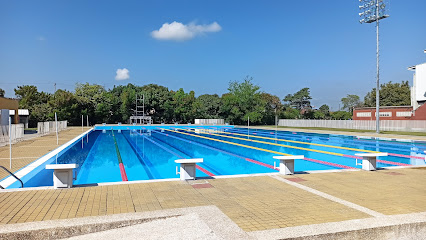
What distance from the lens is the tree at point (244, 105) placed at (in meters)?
43.9

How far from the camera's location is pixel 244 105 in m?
44.4

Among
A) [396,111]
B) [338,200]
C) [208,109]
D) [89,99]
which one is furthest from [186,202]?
[208,109]

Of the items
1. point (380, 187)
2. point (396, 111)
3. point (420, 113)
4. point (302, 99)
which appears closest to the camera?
point (380, 187)

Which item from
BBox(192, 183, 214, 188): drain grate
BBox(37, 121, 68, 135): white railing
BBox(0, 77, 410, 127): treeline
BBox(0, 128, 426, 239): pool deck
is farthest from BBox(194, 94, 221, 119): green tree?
BBox(192, 183, 214, 188): drain grate

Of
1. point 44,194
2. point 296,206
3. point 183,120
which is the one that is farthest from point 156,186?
point 183,120

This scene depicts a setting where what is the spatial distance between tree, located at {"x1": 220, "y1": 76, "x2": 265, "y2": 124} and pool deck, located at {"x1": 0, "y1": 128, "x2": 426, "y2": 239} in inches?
1445

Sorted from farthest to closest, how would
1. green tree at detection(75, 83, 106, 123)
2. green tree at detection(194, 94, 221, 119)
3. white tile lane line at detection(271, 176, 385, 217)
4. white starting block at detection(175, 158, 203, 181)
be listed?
green tree at detection(194, 94, 221, 119) → green tree at detection(75, 83, 106, 123) → white starting block at detection(175, 158, 203, 181) → white tile lane line at detection(271, 176, 385, 217)

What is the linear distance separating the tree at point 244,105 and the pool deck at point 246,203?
3669 centimetres

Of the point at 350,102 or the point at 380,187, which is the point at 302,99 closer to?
the point at 350,102

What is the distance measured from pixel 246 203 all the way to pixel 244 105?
39.8m

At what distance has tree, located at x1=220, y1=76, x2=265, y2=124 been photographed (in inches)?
1729

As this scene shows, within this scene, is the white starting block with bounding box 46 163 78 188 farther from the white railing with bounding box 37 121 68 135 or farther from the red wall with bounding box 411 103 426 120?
the red wall with bounding box 411 103 426 120

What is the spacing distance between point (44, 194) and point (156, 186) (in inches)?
79.4

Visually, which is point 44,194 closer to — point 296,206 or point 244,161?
point 296,206
